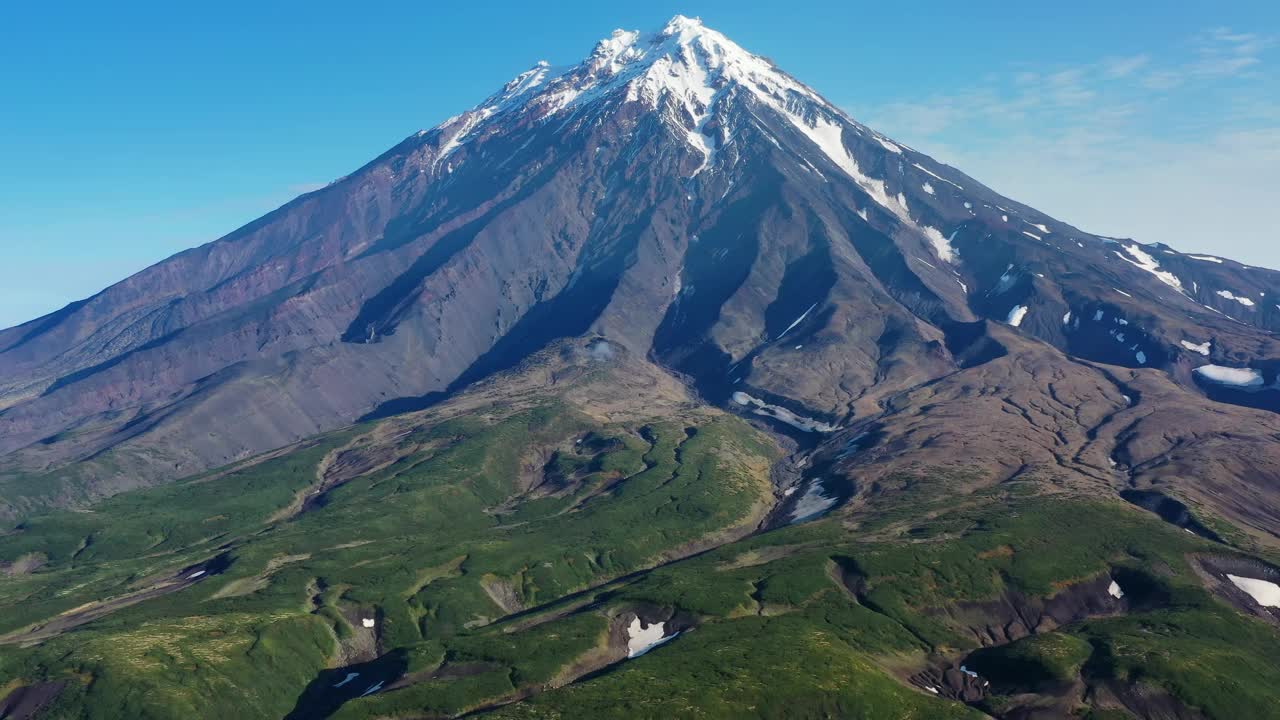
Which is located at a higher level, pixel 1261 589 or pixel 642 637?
pixel 642 637

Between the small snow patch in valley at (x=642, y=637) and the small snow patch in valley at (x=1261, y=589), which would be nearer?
the small snow patch in valley at (x=642, y=637)

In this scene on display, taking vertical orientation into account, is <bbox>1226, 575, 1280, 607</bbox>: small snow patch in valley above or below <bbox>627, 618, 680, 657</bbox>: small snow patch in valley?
below

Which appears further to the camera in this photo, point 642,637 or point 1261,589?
point 1261,589

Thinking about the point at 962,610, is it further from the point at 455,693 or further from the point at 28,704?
the point at 28,704

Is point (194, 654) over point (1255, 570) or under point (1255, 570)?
over

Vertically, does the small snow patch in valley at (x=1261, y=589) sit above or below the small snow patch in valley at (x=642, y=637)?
below

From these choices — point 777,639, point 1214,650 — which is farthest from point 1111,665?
point 777,639

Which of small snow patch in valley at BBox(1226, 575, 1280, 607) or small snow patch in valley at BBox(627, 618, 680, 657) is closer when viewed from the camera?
small snow patch in valley at BBox(627, 618, 680, 657)

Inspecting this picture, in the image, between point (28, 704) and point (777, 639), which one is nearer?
point (28, 704)
